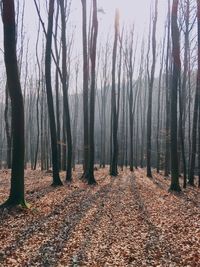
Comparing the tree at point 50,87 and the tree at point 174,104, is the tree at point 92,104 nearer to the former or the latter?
→ the tree at point 50,87

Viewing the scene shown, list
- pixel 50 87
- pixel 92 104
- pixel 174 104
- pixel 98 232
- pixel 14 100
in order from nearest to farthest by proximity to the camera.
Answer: pixel 98 232 < pixel 14 100 < pixel 50 87 < pixel 174 104 < pixel 92 104

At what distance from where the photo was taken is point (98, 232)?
25.7ft

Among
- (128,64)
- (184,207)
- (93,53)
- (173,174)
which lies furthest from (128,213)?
(128,64)

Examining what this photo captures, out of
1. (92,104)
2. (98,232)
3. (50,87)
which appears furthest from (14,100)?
(92,104)

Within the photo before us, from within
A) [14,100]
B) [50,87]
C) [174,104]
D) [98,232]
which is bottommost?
[98,232]

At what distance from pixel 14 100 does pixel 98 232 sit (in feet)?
13.0

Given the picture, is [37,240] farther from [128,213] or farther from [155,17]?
[155,17]

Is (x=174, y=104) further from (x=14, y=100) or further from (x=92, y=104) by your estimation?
(x=14, y=100)

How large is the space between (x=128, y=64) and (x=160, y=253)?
24.9 metres

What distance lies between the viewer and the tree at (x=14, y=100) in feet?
30.5

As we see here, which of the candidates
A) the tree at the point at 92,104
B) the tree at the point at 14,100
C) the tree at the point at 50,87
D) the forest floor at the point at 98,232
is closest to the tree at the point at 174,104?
the forest floor at the point at 98,232

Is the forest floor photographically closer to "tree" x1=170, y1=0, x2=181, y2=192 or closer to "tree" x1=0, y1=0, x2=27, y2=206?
"tree" x1=0, y1=0, x2=27, y2=206

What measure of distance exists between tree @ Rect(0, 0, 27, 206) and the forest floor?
1.74 feet

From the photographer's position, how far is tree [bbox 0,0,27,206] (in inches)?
366
